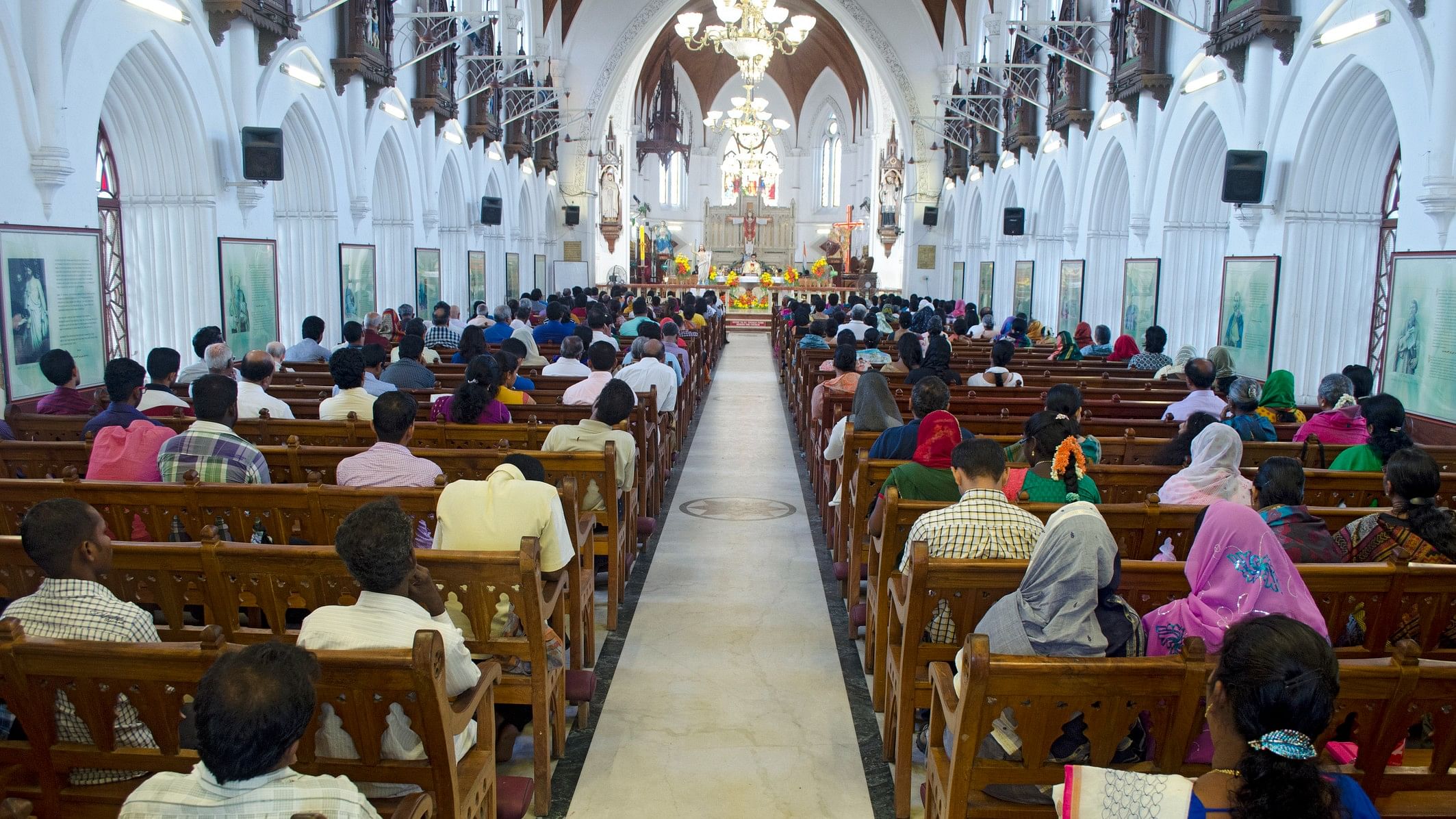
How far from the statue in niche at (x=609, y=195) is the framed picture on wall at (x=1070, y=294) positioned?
15138 millimetres

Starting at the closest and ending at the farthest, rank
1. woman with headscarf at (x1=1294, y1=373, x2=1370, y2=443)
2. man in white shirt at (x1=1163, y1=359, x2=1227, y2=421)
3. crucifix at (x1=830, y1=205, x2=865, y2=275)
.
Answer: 1. woman with headscarf at (x1=1294, y1=373, x2=1370, y2=443)
2. man in white shirt at (x1=1163, y1=359, x2=1227, y2=421)
3. crucifix at (x1=830, y1=205, x2=865, y2=275)

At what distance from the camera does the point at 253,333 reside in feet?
38.3

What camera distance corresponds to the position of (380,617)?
277 centimetres

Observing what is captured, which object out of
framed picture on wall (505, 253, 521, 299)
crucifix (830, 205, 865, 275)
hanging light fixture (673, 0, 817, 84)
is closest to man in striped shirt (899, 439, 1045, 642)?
hanging light fixture (673, 0, 817, 84)

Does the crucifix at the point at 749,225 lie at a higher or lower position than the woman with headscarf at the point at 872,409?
higher

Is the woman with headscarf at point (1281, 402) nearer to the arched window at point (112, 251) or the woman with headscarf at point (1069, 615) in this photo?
the woman with headscarf at point (1069, 615)

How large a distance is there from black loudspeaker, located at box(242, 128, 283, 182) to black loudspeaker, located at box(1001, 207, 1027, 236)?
13463mm

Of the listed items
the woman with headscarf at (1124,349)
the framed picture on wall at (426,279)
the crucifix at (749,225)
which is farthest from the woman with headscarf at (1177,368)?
the crucifix at (749,225)

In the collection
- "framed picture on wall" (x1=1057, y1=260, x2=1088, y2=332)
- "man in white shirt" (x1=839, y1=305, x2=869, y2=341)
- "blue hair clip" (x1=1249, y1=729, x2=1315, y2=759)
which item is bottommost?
"blue hair clip" (x1=1249, y1=729, x2=1315, y2=759)

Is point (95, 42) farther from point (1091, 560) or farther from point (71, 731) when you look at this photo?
point (1091, 560)

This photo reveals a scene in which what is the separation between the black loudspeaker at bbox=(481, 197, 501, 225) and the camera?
20047mm

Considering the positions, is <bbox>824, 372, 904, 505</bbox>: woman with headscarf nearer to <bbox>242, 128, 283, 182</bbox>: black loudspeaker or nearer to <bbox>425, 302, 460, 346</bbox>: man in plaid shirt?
<bbox>425, 302, 460, 346</bbox>: man in plaid shirt

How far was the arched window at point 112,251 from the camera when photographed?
10352 mm

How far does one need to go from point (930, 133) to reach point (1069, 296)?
1211 cm
